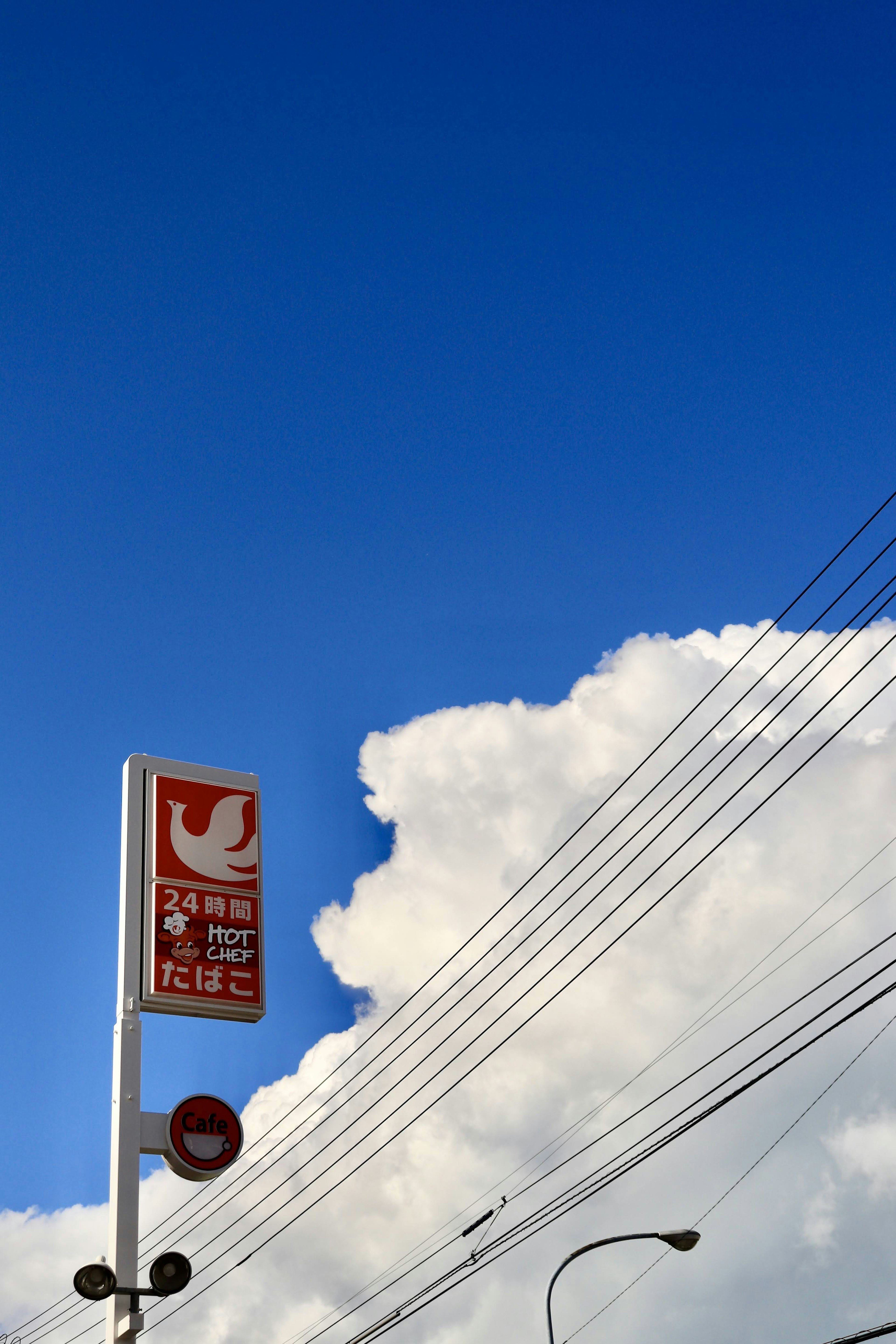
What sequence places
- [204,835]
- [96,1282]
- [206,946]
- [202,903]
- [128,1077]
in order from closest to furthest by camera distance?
[96,1282] < [128,1077] < [206,946] < [202,903] < [204,835]

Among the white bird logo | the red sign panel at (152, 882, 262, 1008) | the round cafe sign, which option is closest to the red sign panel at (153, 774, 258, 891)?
the white bird logo

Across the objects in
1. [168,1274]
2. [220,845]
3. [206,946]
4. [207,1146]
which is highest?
[220,845]

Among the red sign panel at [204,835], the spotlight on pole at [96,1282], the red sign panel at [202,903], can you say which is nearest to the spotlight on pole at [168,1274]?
the spotlight on pole at [96,1282]

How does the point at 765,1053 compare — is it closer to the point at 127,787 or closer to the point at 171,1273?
the point at 171,1273

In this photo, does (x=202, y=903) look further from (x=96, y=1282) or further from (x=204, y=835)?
(x=96, y=1282)

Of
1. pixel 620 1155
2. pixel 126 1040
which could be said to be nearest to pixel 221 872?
pixel 126 1040

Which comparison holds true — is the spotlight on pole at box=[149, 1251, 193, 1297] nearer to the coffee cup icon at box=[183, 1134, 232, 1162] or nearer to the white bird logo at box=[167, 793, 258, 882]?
the coffee cup icon at box=[183, 1134, 232, 1162]

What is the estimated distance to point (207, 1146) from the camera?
1326 cm

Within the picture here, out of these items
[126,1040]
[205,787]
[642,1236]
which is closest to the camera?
[126,1040]

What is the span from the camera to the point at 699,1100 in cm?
1596

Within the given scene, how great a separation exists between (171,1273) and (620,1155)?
727 cm

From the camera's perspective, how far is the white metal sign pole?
39.3ft

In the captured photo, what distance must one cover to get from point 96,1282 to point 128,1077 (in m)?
2.23

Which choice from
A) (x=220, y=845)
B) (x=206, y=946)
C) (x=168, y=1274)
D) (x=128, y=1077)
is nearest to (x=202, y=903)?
(x=206, y=946)
